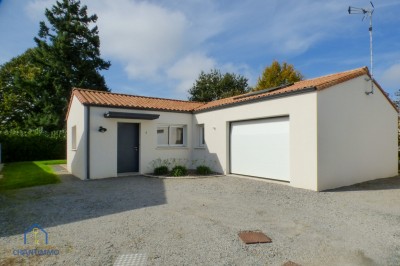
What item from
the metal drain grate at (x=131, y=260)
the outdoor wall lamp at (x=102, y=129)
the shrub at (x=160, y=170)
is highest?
the outdoor wall lamp at (x=102, y=129)

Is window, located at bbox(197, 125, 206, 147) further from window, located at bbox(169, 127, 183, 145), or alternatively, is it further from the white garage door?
the white garage door

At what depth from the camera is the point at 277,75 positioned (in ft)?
A: 114

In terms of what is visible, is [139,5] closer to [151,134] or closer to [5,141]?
[151,134]

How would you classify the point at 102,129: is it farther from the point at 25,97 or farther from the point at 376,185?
the point at 25,97

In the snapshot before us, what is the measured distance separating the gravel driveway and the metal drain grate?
3.2 inches

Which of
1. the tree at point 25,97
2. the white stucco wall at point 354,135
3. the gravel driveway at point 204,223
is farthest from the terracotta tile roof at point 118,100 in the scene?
the tree at point 25,97

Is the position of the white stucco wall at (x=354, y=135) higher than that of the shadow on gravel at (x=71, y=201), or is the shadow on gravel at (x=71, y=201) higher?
the white stucco wall at (x=354, y=135)


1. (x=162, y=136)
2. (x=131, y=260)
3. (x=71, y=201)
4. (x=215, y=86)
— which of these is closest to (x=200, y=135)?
(x=162, y=136)

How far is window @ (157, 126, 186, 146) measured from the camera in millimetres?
14258

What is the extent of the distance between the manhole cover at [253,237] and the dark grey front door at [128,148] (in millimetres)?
9177

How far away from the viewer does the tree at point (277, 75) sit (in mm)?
34156

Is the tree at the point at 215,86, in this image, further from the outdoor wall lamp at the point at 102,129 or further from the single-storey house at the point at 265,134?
the outdoor wall lamp at the point at 102,129

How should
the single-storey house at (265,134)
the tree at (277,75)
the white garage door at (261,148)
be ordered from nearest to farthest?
the single-storey house at (265,134), the white garage door at (261,148), the tree at (277,75)

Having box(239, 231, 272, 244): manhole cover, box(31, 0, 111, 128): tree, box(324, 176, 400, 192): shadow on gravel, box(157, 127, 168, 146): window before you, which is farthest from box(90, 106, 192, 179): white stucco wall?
box(31, 0, 111, 128): tree
